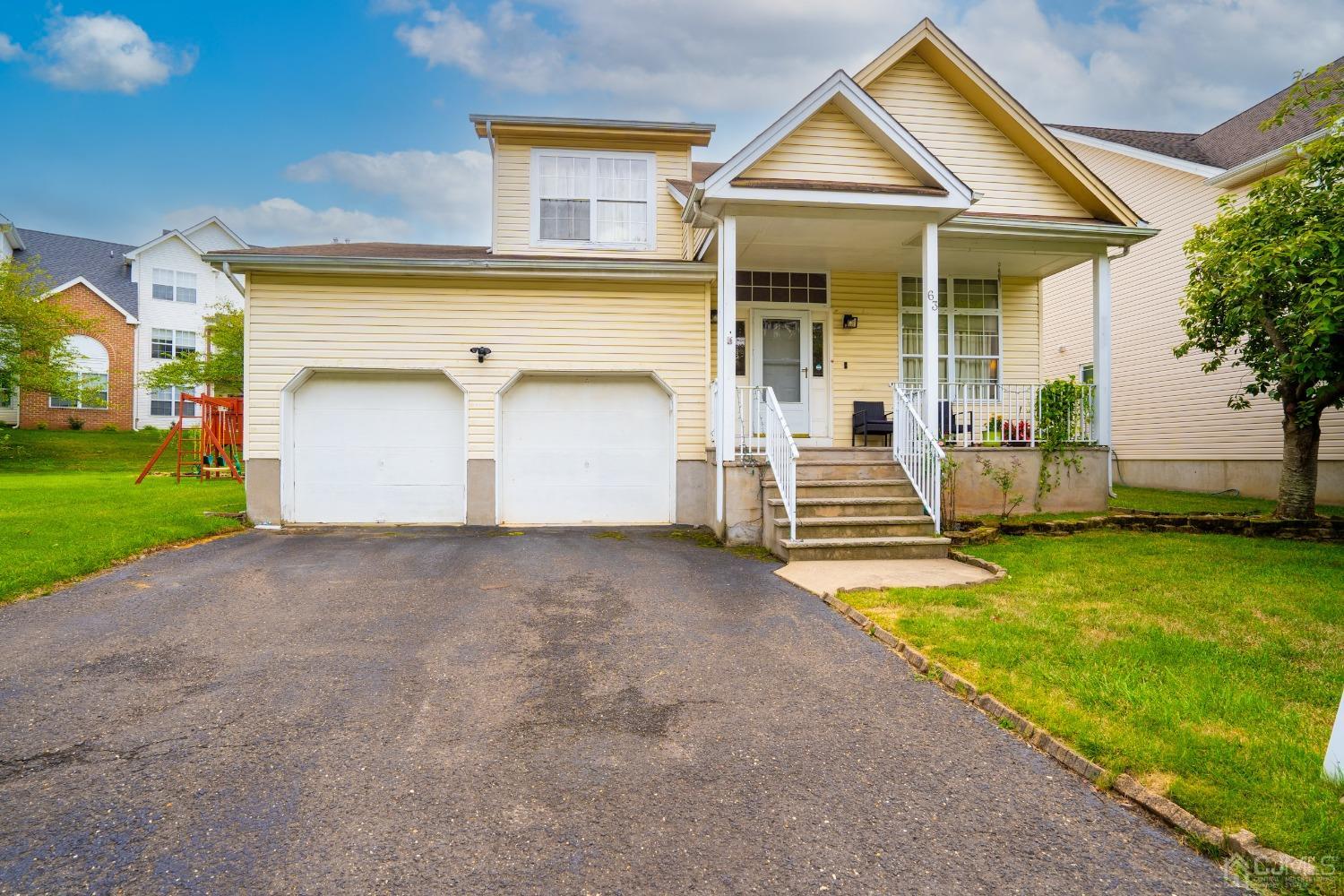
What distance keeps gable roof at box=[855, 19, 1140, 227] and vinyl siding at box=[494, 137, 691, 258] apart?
3.45 metres

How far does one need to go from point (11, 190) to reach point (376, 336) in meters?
30.1

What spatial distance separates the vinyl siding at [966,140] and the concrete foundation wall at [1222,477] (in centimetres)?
618

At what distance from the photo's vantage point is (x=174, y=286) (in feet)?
92.5

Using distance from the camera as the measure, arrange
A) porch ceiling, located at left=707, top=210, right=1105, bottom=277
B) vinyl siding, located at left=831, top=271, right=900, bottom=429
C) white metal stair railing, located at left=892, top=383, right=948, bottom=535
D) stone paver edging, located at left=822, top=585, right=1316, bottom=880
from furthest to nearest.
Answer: vinyl siding, located at left=831, top=271, right=900, bottom=429, porch ceiling, located at left=707, top=210, right=1105, bottom=277, white metal stair railing, located at left=892, top=383, right=948, bottom=535, stone paver edging, located at left=822, top=585, right=1316, bottom=880

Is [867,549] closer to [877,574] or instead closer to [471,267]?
[877,574]

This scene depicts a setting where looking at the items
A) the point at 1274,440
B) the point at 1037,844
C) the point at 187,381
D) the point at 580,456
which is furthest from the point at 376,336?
the point at 187,381

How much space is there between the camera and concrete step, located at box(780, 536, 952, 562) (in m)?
6.97

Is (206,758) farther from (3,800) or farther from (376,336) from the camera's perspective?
(376,336)

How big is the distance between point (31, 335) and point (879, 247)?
81.8ft

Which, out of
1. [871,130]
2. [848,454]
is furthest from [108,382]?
[871,130]

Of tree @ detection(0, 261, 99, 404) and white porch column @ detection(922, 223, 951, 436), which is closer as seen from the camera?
white porch column @ detection(922, 223, 951, 436)

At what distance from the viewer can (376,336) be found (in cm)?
958

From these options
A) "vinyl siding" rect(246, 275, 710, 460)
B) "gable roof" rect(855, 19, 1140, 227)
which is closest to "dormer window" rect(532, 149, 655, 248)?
"vinyl siding" rect(246, 275, 710, 460)

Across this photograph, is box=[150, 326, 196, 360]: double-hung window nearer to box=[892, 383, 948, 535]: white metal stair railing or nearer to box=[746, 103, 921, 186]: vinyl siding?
box=[746, 103, 921, 186]: vinyl siding
